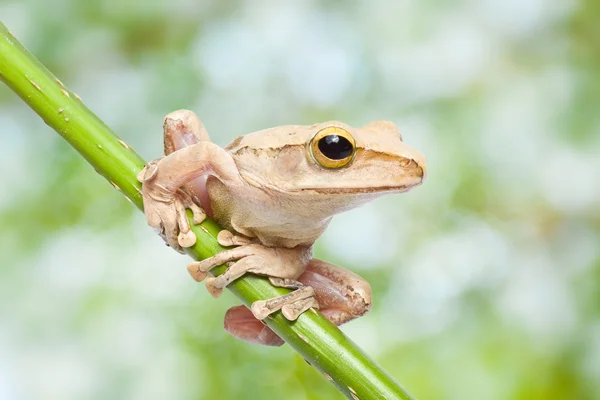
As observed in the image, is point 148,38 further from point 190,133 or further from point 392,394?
point 392,394

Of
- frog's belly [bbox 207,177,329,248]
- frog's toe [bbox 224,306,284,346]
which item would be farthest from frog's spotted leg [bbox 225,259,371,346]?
frog's belly [bbox 207,177,329,248]

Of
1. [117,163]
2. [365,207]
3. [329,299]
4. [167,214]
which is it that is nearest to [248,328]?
[329,299]

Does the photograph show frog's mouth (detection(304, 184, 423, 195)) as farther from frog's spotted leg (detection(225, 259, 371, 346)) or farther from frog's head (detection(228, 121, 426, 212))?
frog's spotted leg (detection(225, 259, 371, 346))

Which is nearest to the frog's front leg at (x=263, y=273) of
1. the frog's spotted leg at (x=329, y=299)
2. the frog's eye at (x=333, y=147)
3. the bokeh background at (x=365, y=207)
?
the frog's spotted leg at (x=329, y=299)

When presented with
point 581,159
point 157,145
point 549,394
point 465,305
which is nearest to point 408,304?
point 465,305

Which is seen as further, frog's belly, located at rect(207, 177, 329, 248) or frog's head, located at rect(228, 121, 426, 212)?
frog's belly, located at rect(207, 177, 329, 248)

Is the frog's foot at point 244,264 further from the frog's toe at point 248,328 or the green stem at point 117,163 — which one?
the frog's toe at point 248,328
